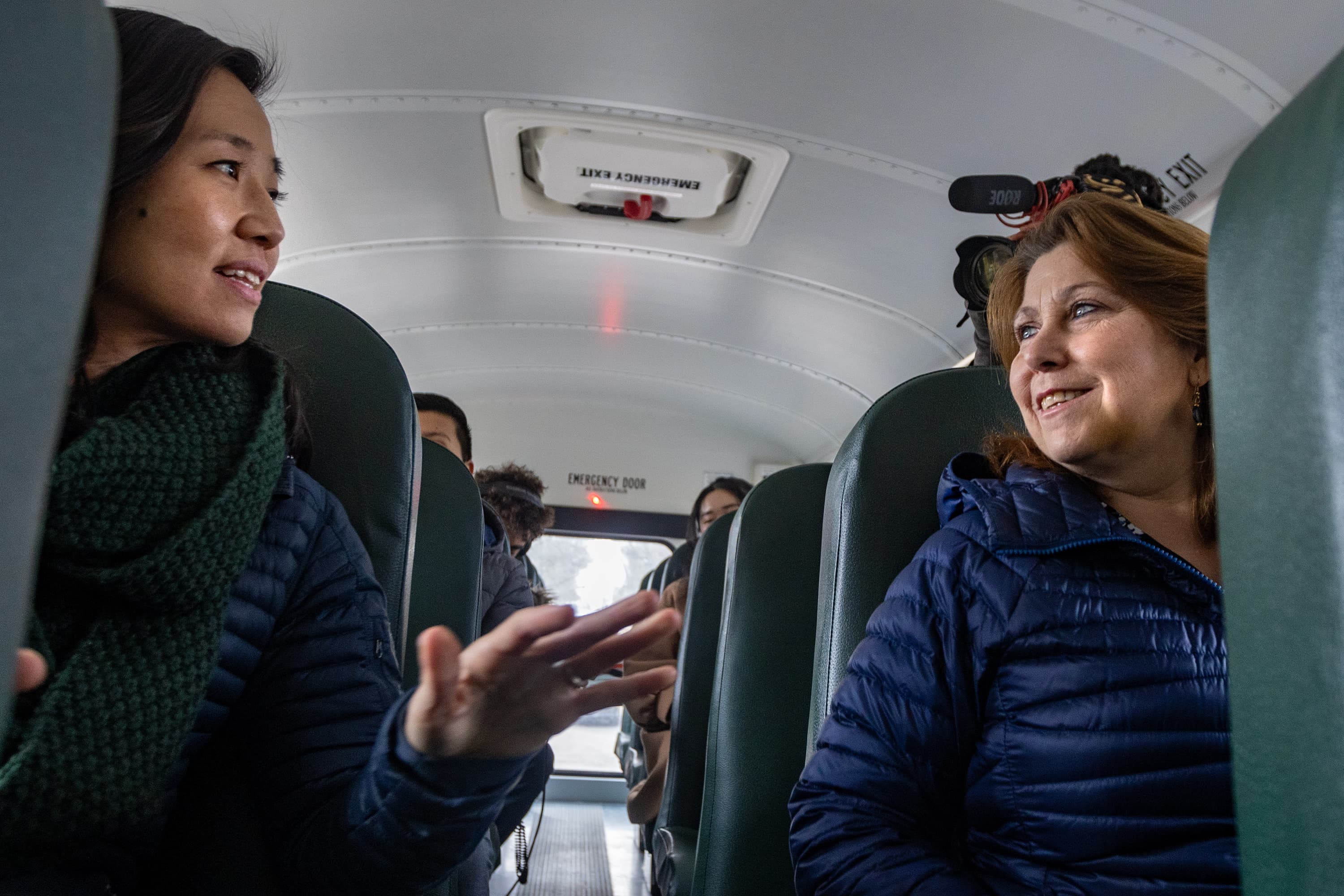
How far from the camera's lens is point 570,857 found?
17.7 feet

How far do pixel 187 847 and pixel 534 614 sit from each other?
2.61 ft

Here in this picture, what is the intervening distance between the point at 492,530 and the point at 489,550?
0.41 feet

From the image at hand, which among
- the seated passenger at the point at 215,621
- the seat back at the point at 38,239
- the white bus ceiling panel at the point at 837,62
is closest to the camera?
the seat back at the point at 38,239

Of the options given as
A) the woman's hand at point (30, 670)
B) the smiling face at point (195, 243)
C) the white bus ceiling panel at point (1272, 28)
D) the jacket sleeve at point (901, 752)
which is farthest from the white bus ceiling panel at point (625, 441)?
the woman's hand at point (30, 670)

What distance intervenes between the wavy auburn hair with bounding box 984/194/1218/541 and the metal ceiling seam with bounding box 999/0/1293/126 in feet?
4.33

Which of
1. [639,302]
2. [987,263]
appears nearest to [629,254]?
[639,302]

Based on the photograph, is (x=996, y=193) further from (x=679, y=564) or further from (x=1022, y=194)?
(x=679, y=564)

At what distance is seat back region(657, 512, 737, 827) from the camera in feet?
9.39

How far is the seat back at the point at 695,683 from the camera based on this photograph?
9.39 feet

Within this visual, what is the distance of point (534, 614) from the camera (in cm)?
75

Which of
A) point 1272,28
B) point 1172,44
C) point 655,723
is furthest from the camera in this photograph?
point 655,723

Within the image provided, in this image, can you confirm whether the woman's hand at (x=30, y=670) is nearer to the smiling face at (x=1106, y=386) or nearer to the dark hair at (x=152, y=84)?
the dark hair at (x=152, y=84)

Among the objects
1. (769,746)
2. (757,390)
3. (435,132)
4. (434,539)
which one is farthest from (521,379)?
(769,746)

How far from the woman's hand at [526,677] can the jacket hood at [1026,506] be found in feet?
2.40
